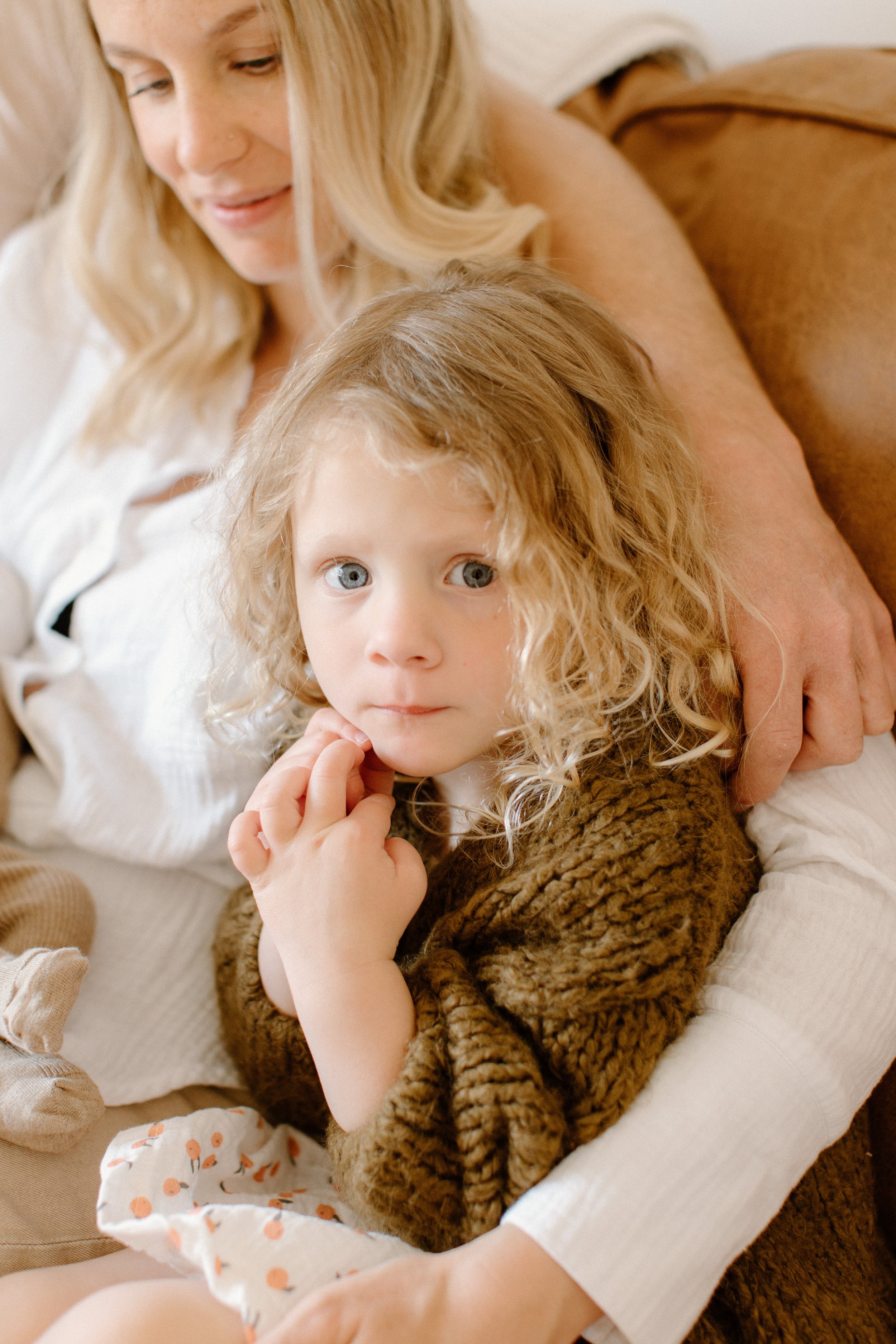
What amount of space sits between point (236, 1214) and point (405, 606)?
0.42 meters

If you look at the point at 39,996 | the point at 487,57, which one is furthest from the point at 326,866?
the point at 487,57

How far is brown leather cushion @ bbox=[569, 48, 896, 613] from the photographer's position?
87cm

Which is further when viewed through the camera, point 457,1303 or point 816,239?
point 816,239

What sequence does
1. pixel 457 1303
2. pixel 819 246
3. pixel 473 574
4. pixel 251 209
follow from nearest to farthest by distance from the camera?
1. pixel 457 1303
2. pixel 473 574
3. pixel 819 246
4. pixel 251 209

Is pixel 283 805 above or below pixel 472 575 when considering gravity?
below

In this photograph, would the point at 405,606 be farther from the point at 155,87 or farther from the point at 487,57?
the point at 487,57

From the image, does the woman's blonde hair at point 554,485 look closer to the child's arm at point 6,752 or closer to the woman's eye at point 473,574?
the woman's eye at point 473,574

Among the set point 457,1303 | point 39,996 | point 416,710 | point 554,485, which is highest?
point 554,485

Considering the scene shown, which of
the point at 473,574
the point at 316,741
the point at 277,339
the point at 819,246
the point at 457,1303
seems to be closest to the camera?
the point at 457,1303

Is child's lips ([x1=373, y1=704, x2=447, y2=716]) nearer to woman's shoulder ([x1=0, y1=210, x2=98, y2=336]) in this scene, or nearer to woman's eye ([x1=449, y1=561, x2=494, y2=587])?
woman's eye ([x1=449, y1=561, x2=494, y2=587])

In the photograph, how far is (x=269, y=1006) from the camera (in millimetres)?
857

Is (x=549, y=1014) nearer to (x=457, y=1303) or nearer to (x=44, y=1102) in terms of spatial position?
(x=457, y=1303)

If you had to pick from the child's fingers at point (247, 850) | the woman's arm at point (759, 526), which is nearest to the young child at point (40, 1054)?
the child's fingers at point (247, 850)

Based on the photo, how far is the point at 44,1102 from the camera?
0.76 m
